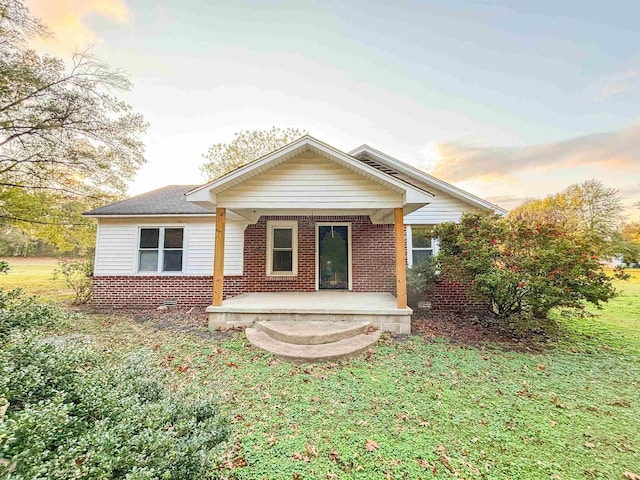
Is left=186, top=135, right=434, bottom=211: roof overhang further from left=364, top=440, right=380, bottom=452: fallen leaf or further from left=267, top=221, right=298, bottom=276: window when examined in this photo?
left=364, top=440, right=380, bottom=452: fallen leaf

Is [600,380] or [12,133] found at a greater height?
[12,133]

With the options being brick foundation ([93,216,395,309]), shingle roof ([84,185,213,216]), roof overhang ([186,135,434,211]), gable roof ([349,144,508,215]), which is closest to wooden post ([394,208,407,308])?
roof overhang ([186,135,434,211])

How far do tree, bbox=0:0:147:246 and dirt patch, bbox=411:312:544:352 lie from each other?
13915mm

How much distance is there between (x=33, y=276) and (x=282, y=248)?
71.9 ft

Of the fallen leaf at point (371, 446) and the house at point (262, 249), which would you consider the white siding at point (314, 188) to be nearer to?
the house at point (262, 249)

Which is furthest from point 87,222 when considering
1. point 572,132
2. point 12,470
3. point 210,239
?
point 572,132

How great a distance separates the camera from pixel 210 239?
9.66 meters

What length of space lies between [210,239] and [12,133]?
8.69 metres

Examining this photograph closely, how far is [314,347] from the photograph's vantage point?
5.48m

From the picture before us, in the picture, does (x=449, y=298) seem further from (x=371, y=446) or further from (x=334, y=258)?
(x=371, y=446)

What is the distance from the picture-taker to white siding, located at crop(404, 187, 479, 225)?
Result: 362 inches

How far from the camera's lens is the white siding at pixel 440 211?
919 cm

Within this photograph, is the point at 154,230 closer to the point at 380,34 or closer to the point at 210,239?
the point at 210,239

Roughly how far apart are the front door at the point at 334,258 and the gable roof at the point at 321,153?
12.1 feet
